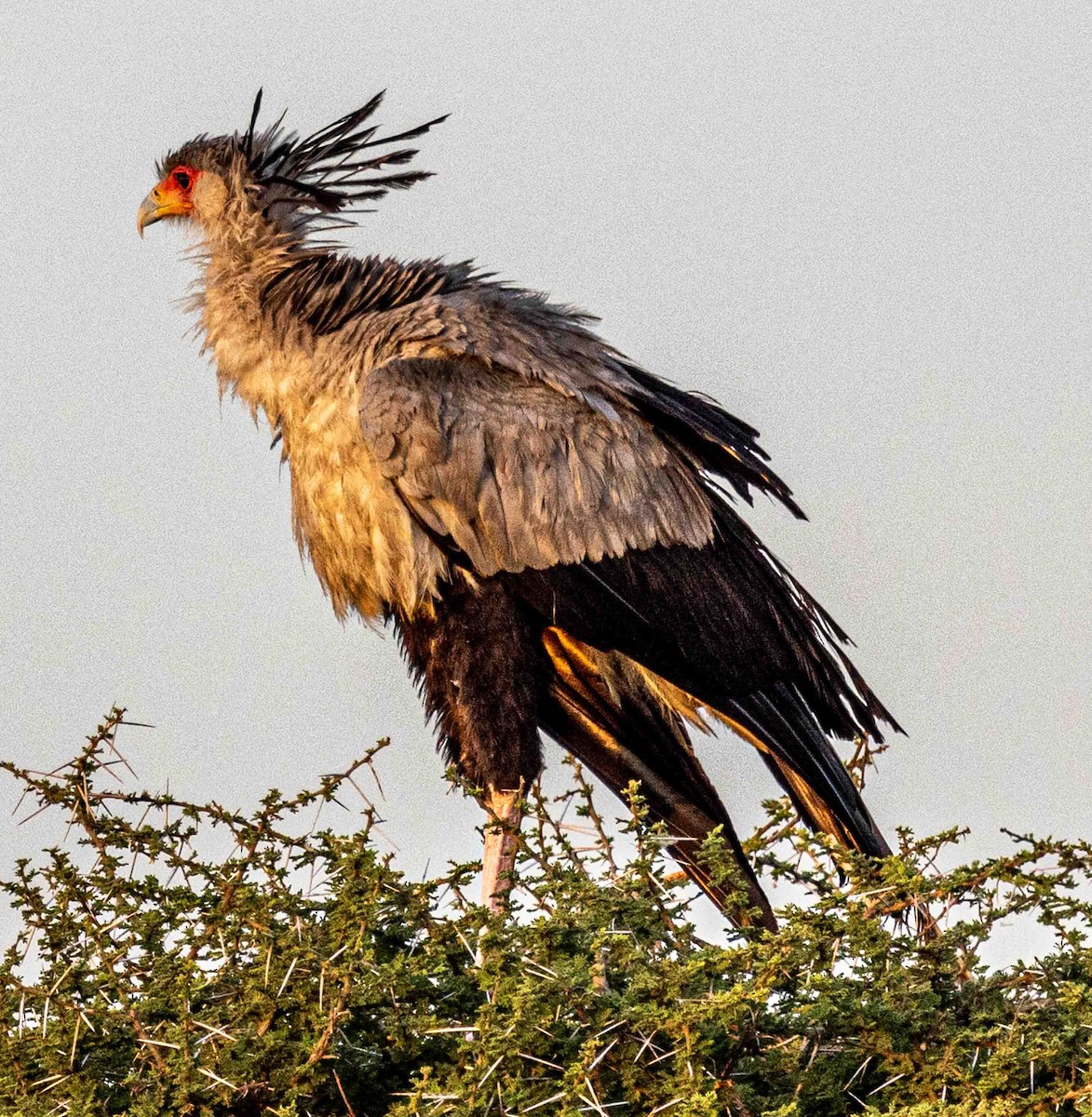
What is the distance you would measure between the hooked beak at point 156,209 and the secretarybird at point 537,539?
709 millimetres

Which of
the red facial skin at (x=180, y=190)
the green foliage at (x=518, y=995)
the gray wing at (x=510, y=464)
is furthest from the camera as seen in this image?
the red facial skin at (x=180, y=190)

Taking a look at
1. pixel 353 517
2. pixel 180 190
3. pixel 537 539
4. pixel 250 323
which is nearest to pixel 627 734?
pixel 537 539

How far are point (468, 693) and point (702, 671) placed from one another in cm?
71

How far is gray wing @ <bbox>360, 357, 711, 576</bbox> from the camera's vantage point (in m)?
5.09

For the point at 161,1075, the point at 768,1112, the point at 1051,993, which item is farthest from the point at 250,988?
the point at 1051,993

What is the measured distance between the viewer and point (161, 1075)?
3186mm

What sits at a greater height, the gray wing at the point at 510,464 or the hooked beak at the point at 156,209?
the hooked beak at the point at 156,209

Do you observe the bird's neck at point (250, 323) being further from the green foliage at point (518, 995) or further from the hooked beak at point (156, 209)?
the green foliage at point (518, 995)

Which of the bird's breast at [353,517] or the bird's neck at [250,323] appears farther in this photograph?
the bird's neck at [250,323]

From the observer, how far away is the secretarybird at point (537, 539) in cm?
516

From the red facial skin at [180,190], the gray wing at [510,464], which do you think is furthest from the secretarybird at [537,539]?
the red facial skin at [180,190]

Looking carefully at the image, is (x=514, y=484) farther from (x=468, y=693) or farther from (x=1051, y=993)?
(x=1051, y=993)

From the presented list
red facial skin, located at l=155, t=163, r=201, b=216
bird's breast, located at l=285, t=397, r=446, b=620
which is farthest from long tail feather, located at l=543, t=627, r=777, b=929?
red facial skin, located at l=155, t=163, r=201, b=216

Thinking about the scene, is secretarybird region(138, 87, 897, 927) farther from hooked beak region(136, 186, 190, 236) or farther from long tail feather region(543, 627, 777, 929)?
hooked beak region(136, 186, 190, 236)
